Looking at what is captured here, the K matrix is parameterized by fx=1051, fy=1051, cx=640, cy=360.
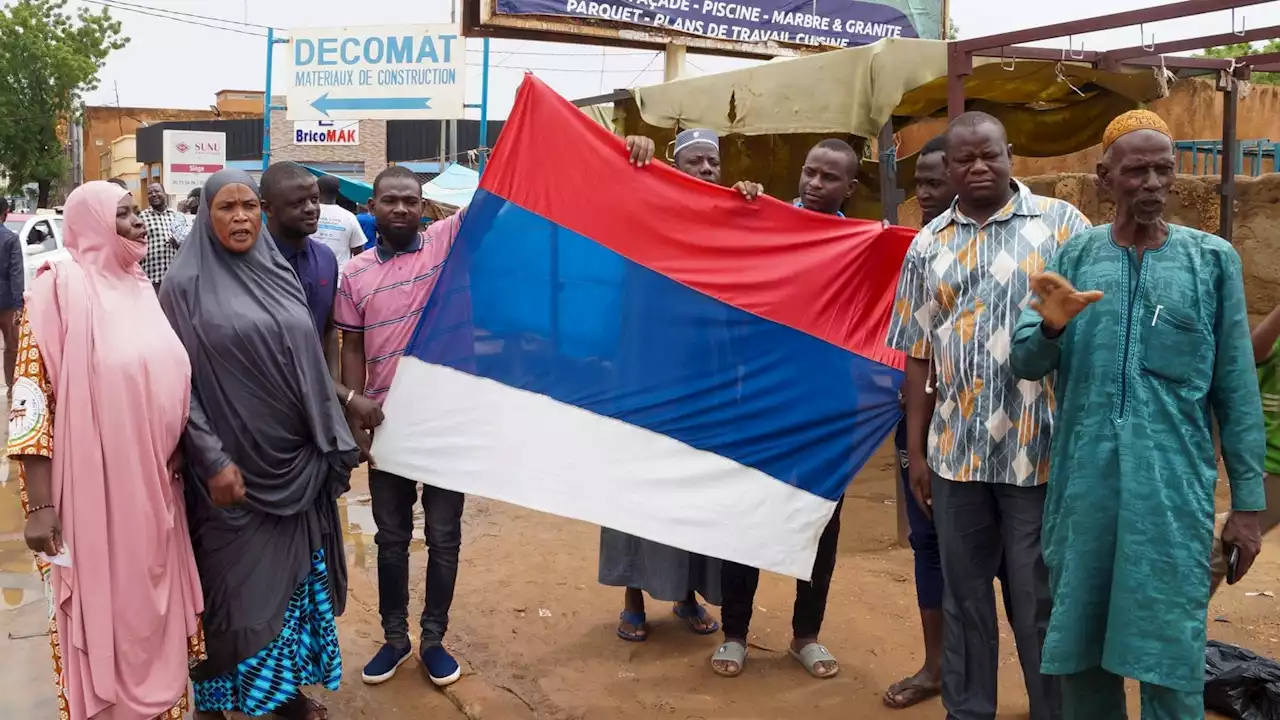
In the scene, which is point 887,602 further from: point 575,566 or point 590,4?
point 590,4

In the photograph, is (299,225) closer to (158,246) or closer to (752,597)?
(752,597)

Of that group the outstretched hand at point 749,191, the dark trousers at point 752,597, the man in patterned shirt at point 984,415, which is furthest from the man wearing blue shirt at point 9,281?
the man in patterned shirt at point 984,415

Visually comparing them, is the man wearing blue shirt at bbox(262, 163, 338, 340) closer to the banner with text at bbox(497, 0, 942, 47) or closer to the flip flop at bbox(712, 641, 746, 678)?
the flip flop at bbox(712, 641, 746, 678)

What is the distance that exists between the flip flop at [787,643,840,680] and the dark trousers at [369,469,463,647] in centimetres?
136

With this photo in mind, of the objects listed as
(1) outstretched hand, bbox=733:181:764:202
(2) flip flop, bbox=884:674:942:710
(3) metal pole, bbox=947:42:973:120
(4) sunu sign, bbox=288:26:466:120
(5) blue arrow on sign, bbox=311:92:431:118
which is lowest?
(2) flip flop, bbox=884:674:942:710

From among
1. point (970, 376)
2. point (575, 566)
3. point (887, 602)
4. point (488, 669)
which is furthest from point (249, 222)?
point (887, 602)

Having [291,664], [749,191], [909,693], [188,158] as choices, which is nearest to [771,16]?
[188,158]

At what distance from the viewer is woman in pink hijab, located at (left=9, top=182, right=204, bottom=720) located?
3055mm

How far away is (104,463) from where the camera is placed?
10.2ft

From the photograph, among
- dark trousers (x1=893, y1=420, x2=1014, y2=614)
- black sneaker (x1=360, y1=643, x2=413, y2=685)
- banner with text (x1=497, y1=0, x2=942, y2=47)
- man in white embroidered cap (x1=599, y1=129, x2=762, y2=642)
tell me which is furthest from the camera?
banner with text (x1=497, y1=0, x2=942, y2=47)

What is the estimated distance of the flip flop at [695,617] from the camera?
4418 mm

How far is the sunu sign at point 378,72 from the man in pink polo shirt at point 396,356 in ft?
43.4

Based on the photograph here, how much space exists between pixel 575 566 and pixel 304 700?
1.89 m

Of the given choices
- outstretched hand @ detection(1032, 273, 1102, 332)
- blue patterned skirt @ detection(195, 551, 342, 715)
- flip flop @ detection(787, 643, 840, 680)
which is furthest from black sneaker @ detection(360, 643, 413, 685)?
outstretched hand @ detection(1032, 273, 1102, 332)
